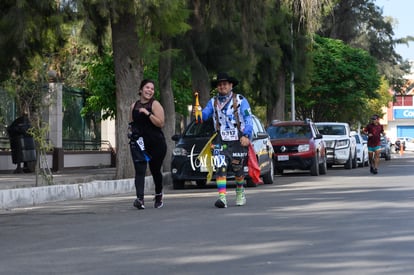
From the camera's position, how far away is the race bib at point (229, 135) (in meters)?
14.0

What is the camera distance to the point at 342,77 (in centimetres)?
5200

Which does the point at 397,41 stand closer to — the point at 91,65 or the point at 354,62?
the point at 354,62

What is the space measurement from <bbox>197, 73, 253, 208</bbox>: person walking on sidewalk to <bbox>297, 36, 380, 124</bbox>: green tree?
35982mm

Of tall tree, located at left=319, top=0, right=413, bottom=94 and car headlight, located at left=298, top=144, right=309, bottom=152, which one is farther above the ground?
tall tree, located at left=319, top=0, right=413, bottom=94

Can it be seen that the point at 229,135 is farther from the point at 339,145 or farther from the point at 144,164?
the point at 339,145

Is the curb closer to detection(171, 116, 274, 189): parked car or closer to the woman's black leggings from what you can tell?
detection(171, 116, 274, 189): parked car

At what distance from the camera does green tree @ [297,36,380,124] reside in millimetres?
50188

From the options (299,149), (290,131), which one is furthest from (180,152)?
(290,131)

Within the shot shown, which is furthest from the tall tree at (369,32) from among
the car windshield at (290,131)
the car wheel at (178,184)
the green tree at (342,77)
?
the car wheel at (178,184)

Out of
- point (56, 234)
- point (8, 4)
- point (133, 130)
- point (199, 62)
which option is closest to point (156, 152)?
point (133, 130)

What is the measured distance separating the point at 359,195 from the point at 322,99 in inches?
1434

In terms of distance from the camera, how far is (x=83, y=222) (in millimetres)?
12172

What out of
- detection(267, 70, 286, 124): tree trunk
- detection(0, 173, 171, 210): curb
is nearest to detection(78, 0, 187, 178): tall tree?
detection(0, 173, 171, 210): curb

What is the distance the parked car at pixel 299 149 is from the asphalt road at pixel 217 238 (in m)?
12.0
